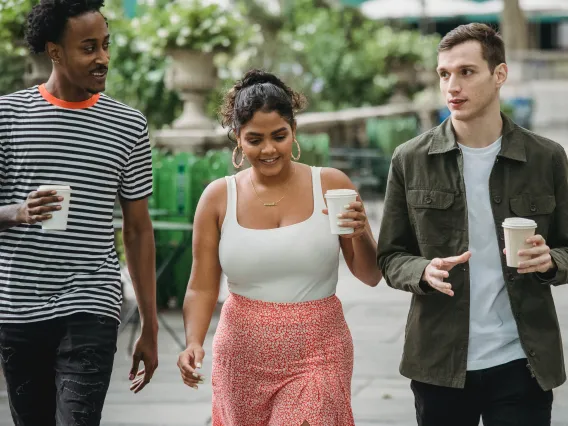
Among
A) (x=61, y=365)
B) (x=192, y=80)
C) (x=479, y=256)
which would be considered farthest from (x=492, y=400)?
(x=192, y=80)

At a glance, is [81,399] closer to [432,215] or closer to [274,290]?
[274,290]

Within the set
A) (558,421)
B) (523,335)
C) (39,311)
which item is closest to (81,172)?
(39,311)

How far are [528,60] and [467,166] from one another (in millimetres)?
37034

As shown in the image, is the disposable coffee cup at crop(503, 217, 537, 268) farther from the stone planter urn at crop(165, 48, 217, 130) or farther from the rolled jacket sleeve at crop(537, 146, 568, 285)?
the stone planter urn at crop(165, 48, 217, 130)

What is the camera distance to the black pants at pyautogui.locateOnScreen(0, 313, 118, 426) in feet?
11.3

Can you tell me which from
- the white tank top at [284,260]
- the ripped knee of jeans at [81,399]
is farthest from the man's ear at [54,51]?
the ripped knee of jeans at [81,399]

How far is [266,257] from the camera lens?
3438mm

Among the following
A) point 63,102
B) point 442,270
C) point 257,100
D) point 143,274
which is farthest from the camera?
point 143,274

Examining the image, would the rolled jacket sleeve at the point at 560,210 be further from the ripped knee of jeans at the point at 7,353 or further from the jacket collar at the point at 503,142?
the ripped knee of jeans at the point at 7,353

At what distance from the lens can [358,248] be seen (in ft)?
11.6

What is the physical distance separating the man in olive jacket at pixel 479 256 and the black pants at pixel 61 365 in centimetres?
95

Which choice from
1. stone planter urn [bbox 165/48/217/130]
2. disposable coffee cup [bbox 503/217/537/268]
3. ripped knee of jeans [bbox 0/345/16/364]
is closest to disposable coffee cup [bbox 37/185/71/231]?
ripped knee of jeans [bbox 0/345/16/364]

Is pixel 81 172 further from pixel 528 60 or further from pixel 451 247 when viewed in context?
pixel 528 60

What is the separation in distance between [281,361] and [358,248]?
0.44 m
